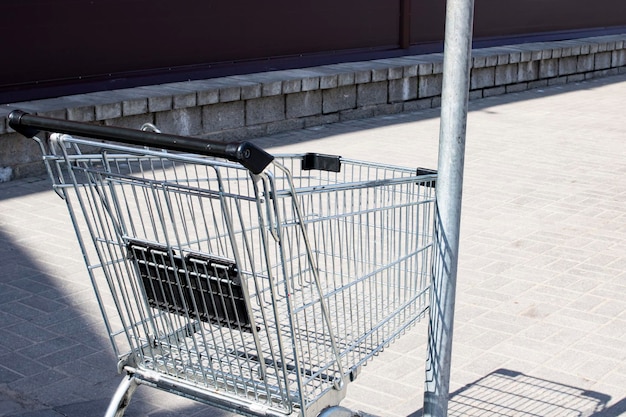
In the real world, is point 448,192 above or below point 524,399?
above

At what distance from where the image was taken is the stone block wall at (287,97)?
8.34 metres

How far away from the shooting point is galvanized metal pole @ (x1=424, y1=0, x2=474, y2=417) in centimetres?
304

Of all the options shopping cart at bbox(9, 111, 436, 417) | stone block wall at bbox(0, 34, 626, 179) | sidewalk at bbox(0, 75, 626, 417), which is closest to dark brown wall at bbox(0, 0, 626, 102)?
stone block wall at bbox(0, 34, 626, 179)

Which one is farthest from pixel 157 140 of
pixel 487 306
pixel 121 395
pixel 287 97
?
pixel 287 97

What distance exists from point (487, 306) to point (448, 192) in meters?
2.21

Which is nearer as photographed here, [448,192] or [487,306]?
[448,192]

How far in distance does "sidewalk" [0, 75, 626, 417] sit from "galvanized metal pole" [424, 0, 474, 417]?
714 mm

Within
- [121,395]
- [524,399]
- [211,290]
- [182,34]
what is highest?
[211,290]

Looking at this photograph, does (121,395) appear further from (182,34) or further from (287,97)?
(287,97)

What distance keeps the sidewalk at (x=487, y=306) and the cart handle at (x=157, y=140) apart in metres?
1.60

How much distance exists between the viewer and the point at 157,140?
2.54m

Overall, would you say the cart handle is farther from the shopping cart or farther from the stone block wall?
the stone block wall

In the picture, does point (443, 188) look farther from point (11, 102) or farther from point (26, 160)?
point (11, 102)

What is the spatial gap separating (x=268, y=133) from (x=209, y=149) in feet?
25.1
